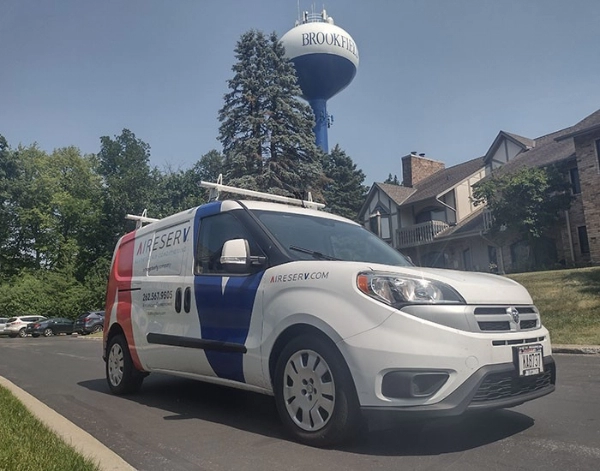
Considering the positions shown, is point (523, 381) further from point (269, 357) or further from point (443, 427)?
point (269, 357)

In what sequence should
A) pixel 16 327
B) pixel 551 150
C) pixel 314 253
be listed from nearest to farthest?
pixel 314 253
pixel 551 150
pixel 16 327

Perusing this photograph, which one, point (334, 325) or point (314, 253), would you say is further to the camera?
point (314, 253)

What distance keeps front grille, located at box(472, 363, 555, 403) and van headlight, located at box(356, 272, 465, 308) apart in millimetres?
564

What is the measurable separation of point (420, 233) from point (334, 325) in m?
29.2

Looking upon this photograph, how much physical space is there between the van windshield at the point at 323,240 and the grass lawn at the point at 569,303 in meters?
6.94

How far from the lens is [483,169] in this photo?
32375mm

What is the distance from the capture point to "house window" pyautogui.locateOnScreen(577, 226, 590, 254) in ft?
76.4

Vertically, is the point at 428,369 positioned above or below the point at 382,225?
below

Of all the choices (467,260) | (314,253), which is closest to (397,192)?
(467,260)

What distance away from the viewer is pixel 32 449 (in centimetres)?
388

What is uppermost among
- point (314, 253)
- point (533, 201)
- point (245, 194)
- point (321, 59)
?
point (321, 59)

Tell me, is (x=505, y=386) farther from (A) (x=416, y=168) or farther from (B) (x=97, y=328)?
(A) (x=416, y=168)

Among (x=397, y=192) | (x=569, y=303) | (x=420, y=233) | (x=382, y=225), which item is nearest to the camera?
(x=569, y=303)

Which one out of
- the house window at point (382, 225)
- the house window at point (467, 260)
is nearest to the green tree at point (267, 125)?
the house window at point (382, 225)
